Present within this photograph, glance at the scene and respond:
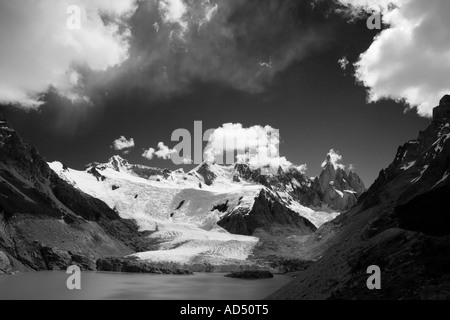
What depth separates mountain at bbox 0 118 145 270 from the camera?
4766 inches

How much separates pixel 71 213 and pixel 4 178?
29.6 meters

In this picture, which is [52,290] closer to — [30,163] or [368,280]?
[368,280]

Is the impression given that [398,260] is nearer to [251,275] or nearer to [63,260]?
[251,275]

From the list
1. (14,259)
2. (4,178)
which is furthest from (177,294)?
(4,178)

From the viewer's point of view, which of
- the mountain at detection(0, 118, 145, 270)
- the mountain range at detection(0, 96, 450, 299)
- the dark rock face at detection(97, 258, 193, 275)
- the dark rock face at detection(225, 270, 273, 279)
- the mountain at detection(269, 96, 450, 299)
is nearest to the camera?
the mountain at detection(269, 96, 450, 299)

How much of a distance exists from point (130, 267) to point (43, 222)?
3553 centimetres

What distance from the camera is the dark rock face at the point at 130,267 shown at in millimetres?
127000

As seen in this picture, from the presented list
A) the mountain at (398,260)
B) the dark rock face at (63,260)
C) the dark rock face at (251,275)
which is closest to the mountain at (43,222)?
the dark rock face at (63,260)

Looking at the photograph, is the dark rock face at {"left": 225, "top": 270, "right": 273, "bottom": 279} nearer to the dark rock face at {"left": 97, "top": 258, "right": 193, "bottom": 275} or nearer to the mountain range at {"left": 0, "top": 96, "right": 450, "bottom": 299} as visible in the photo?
the dark rock face at {"left": 97, "top": 258, "right": 193, "bottom": 275}

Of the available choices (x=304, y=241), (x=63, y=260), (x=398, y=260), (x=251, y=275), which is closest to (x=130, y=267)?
(x=63, y=260)

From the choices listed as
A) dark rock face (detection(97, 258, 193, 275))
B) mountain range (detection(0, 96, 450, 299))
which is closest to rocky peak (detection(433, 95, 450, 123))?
mountain range (detection(0, 96, 450, 299))

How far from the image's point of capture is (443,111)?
133250 millimetres

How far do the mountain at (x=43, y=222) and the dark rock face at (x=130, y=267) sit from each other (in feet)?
15.0

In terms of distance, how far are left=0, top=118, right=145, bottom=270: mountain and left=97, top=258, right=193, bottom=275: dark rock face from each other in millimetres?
4559
